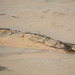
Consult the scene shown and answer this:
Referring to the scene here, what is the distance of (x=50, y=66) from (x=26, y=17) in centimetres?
509

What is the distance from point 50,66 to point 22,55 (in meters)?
0.75

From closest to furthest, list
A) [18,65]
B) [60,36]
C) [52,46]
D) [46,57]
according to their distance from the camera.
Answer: [18,65] → [46,57] → [52,46] → [60,36]

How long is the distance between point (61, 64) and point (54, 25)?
3.51 m

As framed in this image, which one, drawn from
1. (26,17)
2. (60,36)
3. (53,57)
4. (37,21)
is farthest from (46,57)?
(26,17)

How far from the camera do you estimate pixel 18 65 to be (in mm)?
3359

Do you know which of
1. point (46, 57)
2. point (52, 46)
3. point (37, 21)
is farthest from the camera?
point (37, 21)

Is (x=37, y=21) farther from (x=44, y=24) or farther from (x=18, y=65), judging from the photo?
(x=18, y=65)

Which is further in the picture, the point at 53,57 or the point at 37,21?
the point at 37,21

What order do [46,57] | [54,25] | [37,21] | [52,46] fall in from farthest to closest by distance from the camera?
[37,21] < [54,25] < [52,46] < [46,57]

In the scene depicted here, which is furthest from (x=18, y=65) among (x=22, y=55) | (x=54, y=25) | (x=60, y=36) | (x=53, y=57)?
(x=54, y=25)

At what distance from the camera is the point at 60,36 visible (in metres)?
5.61

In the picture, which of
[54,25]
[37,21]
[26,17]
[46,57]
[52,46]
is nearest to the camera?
[46,57]

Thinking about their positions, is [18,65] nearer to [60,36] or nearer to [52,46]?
[52,46]

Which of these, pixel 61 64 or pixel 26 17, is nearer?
pixel 61 64
